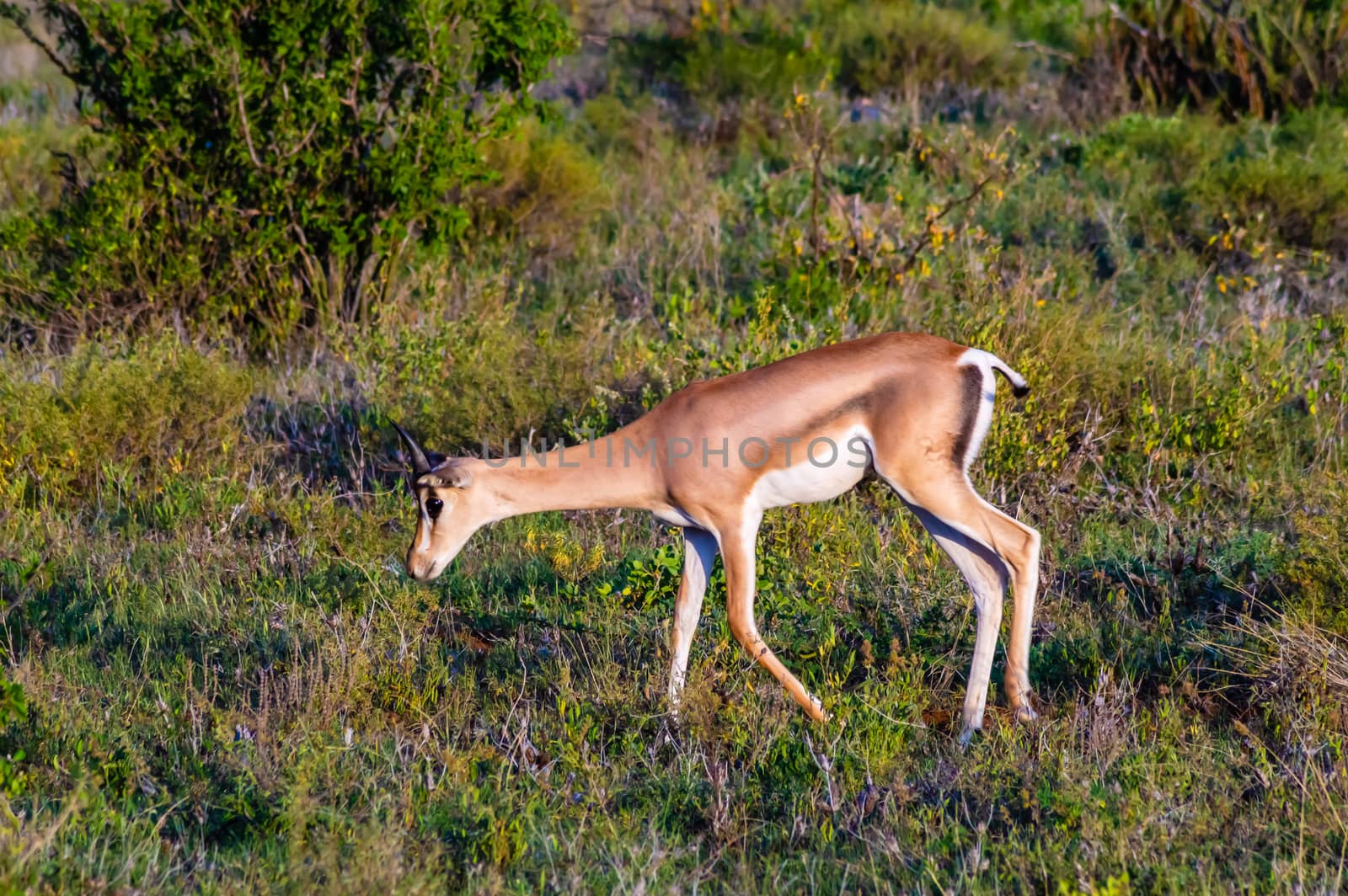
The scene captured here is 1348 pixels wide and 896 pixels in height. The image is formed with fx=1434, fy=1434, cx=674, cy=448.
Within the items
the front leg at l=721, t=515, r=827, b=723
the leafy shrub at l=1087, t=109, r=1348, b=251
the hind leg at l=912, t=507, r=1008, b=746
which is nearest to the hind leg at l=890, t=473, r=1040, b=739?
the hind leg at l=912, t=507, r=1008, b=746

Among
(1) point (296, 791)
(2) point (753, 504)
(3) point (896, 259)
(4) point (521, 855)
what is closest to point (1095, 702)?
(2) point (753, 504)

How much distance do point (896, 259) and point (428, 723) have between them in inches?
183

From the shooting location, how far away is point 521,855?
387cm

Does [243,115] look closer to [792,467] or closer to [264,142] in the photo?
[264,142]

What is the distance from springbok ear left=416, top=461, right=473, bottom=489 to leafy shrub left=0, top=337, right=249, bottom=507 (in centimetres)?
238

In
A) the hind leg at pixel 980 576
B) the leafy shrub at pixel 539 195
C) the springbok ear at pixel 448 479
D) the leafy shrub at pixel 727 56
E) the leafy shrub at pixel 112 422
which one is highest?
Result: the springbok ear at pixel 448 479

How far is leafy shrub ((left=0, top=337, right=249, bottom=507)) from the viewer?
6754 mm

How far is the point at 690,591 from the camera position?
5188 mm

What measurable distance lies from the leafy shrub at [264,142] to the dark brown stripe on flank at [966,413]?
4103 mm

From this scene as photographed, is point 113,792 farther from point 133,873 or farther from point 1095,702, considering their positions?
point 1095,702

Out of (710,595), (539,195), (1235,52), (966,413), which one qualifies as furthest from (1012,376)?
(1235,52)

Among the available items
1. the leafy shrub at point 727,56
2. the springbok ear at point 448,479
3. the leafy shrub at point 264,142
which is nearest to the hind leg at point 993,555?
the springbok ear at point 448,479

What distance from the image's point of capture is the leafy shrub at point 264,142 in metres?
7.77
